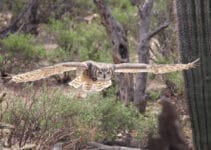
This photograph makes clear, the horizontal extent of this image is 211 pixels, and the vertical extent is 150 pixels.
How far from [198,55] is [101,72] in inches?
40.5

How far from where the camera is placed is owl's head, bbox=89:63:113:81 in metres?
5.05

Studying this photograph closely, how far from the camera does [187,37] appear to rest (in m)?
5.59

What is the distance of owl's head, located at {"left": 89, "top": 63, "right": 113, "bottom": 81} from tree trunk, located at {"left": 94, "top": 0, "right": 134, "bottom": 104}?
10.2ft

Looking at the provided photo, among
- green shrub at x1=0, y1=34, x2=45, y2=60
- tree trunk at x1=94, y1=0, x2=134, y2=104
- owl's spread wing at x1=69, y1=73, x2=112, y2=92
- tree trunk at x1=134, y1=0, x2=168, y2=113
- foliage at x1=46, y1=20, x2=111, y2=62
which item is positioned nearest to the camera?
owl's spread wing at x1=69, y1=73, x2=112, y2=92

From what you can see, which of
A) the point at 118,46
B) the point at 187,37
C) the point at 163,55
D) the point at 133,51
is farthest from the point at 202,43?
the point at 133,51

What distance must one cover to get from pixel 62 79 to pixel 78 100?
4726 mm

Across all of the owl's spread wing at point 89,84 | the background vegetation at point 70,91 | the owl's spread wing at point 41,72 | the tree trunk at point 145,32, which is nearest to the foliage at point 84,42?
the background vegetation at point 70,91

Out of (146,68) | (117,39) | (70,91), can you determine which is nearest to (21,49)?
(70,91)

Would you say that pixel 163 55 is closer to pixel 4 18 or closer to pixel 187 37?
pixel 187 37

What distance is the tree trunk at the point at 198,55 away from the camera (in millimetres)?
5492

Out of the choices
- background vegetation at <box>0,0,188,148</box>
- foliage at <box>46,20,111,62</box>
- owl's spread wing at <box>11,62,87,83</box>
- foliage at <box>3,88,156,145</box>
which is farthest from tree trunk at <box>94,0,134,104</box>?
owl's spread wing at <box>11,62,87,83</box>

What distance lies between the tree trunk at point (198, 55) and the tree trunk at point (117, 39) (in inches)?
106

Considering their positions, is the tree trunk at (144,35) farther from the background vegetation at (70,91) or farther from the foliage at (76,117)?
the foliage at (76,117)

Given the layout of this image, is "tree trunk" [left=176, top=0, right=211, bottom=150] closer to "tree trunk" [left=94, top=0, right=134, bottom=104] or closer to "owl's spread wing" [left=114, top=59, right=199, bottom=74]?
"owl's spread wing" [left=114, top=59, right=199, bottom=74]
